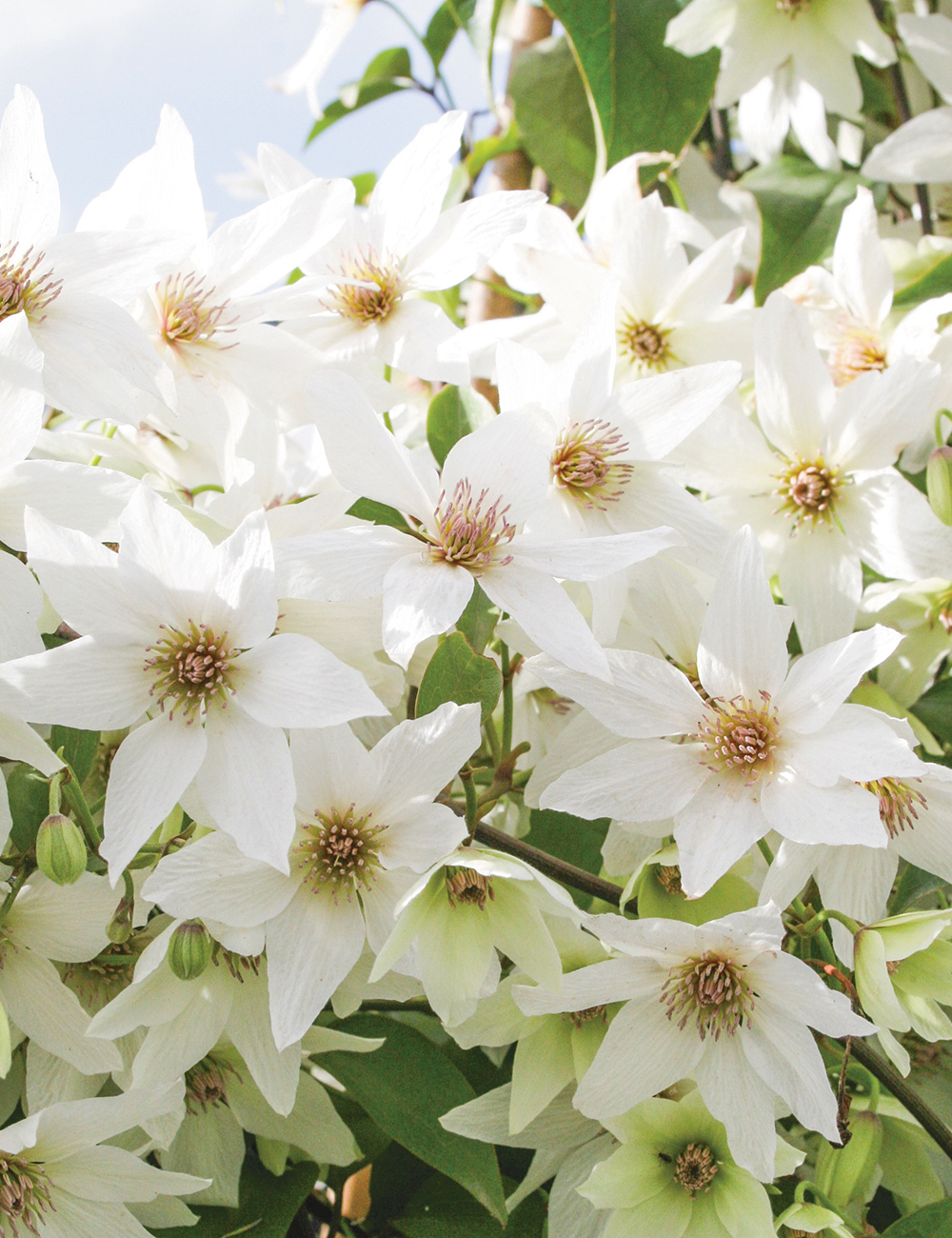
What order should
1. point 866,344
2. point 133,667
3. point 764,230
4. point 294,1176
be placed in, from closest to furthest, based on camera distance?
point 133,667 < point 294,1176 < point 866,344 < point 764,230

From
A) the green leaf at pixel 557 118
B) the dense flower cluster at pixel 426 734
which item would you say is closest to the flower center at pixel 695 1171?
the dense flower cluster at pixel 426 734

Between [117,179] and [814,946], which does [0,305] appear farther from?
[814,946]

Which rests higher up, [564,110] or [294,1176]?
[564,110]

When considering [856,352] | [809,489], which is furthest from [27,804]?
[856,352]

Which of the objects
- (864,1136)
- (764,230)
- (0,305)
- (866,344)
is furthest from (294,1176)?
(764,230)

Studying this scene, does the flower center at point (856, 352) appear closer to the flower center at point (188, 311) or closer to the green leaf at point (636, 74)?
the green leaf at point (636, 74)
